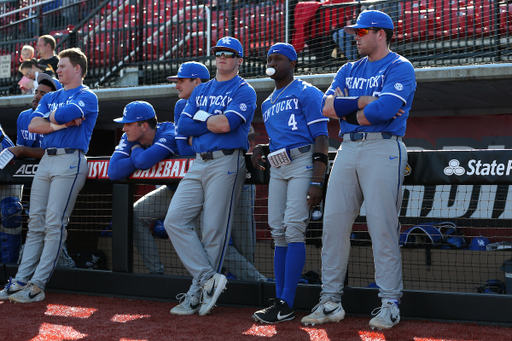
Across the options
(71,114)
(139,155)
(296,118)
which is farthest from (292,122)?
(71,114)

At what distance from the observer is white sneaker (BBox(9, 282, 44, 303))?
13.7ft

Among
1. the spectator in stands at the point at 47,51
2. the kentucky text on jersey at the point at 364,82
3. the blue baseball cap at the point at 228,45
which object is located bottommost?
the kentucky text on jersey at the point at 364,82

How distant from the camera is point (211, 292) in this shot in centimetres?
367

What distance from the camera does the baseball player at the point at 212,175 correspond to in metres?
3.79

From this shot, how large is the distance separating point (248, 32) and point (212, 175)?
530 cm

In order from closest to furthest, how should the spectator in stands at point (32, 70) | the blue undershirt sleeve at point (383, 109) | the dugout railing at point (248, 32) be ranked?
1. the blue undershirt sleeve at point (383, 109)
2. the dugout railing at point (248, 32)
3. the spectator in stands at point (32, 70)

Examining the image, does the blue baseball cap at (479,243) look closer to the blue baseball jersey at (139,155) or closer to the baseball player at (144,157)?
the baseball player at (144,157)

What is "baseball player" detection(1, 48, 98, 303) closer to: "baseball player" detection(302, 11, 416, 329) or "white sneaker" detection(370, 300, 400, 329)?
"baseball player" detection(302, 11, 416, 329)

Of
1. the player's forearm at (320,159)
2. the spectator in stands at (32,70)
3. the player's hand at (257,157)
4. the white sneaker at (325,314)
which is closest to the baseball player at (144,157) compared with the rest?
the player's hand at (257,157)

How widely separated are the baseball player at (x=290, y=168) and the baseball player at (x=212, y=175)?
0.70 feet

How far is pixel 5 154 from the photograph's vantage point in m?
4.82

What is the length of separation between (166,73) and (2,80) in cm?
387

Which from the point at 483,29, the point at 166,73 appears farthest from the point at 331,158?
the point at 166,73

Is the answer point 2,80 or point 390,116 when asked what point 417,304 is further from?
point 2,80
